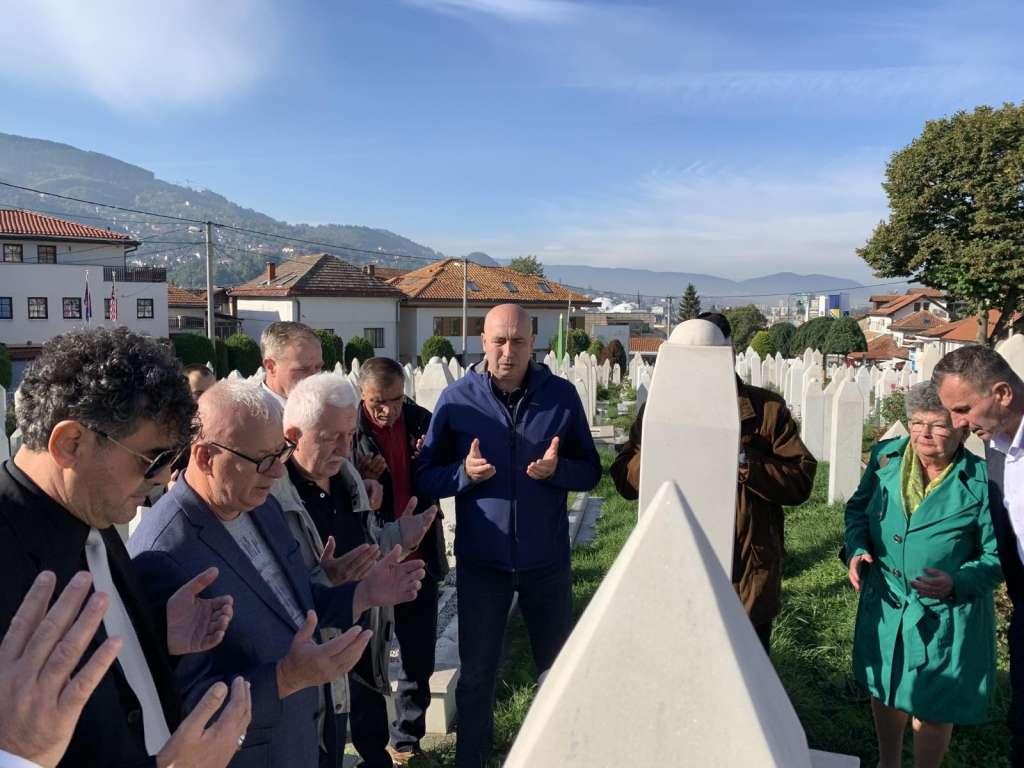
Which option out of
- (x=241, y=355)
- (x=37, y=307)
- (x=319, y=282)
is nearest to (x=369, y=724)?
(x=241, y=355)

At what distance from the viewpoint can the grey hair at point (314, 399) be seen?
8.27 ft

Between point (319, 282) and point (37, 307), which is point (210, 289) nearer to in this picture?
point (37, 307)

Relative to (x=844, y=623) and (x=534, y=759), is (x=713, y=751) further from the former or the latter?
(x=844, y=623)

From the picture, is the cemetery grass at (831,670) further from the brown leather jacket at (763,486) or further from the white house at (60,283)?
the white house at (60,283)

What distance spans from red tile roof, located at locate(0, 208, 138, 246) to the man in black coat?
36456 mm

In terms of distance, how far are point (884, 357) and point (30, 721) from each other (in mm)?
50765

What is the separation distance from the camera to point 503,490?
3.10m

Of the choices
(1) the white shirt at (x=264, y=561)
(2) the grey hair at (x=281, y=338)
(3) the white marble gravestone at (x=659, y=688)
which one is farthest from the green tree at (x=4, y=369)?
(3) the white marble gravestone at (x=659, y=688)

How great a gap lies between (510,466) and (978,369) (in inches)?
70.7

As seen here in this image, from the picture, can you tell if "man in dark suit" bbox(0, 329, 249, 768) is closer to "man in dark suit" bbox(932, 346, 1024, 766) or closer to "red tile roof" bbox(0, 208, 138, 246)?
"man in dark suit" bbox(932, 346, 1024, 766)

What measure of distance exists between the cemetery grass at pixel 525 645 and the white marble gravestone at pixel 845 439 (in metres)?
2.02

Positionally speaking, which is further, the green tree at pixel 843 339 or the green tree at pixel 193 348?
the green tree at pixel 843 339

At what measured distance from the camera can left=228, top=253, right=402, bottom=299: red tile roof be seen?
3875 cm

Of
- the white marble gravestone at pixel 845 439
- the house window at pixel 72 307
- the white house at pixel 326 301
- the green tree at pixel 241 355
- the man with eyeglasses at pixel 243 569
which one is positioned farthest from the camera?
the white house at pixel 326 301
